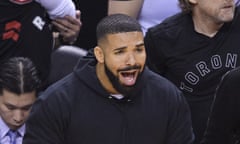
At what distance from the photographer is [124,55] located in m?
3.17

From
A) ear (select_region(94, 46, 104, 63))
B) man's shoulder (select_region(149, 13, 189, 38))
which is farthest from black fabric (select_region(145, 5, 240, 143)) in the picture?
ear (select_region(94, 46, 104, 63))

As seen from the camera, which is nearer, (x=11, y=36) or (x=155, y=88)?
(x=155, y=88)

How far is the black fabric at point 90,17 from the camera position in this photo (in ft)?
15.0

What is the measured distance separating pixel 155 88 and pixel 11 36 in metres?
0.86

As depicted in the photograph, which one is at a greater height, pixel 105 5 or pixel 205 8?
pixel 205 8

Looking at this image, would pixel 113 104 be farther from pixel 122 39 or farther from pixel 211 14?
pixel 211 14

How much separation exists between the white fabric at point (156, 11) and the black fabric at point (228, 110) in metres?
1.04

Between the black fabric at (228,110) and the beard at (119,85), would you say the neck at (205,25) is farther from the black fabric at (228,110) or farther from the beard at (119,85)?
the beard at (119,85)

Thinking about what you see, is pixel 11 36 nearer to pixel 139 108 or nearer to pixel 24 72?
pixel 24 72

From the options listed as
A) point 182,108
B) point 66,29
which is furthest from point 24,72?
point 182,108

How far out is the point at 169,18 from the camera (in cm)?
404

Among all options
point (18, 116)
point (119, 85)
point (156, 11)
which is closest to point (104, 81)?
point (119, 85)

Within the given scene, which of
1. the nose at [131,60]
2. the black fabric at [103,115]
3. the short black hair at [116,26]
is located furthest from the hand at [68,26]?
the nose at [131,60]

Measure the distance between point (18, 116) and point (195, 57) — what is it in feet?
3.08
